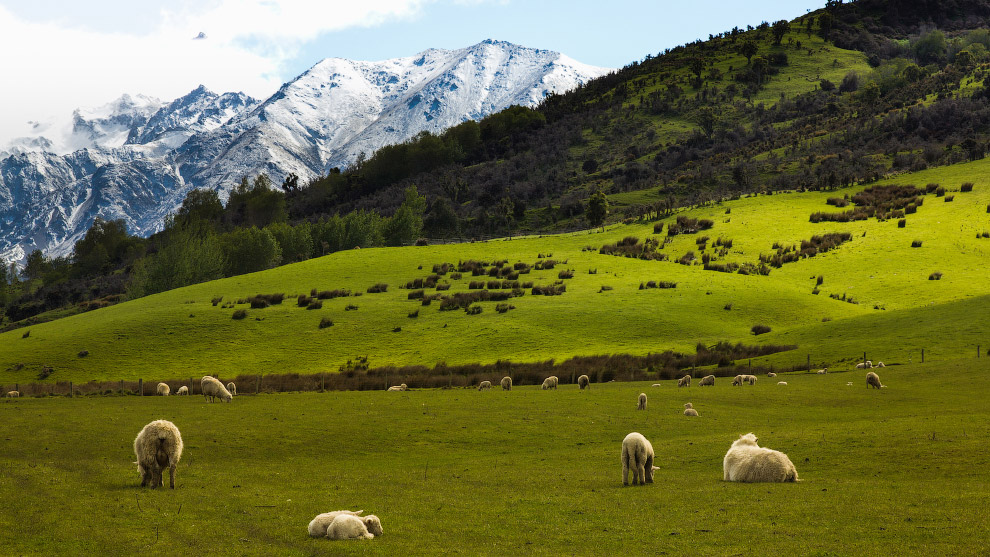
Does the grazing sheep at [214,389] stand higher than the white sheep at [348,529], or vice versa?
the grazing sheep at [214,389]

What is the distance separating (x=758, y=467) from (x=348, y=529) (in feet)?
33.8

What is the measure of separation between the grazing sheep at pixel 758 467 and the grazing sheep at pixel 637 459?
6.46ft

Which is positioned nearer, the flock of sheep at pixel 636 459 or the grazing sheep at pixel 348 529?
the grazing sheep at pixel 348 529

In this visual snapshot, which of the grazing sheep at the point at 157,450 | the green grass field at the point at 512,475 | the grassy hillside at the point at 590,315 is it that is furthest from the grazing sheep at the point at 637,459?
the grassy hillside at the point at 590,315

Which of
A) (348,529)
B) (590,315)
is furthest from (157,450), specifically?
(590,315)

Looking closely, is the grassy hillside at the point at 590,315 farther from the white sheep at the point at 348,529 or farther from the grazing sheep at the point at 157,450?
the white sheep at the point at 348,529

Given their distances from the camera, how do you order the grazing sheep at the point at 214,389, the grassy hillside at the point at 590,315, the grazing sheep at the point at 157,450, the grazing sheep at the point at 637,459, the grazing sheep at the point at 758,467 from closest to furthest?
the grazing sheep at the point at 157,450 → the grazing sheep at the point at 758,467 → the grazing sheep at the point at 637,459 → the grazing sheep at the point at 214,389 → the grassy hillside at the point at 590,315

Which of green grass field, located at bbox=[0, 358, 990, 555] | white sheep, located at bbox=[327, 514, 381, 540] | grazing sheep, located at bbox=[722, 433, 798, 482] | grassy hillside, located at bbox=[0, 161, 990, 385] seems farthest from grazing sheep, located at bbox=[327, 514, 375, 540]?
grassy hillside, located at bbox=[0, 161, 990, 385]

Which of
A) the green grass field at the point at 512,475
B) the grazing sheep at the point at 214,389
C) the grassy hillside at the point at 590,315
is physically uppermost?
the grassy hillside at the point at 590,315

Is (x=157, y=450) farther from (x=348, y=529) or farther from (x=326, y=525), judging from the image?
(x=348, y=529)

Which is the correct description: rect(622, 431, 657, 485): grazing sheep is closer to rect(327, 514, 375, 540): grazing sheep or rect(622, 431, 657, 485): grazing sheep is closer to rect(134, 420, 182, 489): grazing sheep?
rect(327, 514, 375, 540): grazing sheep

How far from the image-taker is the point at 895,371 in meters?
41.5

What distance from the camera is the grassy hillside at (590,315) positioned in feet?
194

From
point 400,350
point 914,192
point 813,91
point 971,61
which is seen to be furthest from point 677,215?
point 971,61
